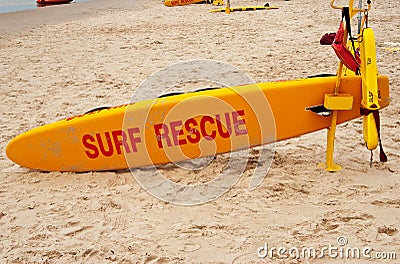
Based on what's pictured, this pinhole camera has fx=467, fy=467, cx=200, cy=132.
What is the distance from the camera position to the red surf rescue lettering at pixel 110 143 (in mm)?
2875

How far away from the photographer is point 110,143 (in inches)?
114

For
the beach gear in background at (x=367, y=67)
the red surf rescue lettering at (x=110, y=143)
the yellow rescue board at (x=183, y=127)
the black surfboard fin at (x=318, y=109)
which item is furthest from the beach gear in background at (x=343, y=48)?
the red surf rescue lettering at (x=110, y=143)

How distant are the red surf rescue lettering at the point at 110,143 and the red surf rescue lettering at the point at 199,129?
165 mm

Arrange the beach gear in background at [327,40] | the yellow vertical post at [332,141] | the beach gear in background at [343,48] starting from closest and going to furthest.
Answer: the beach gear in background at [343,48], the yellow vertical post at [332,141], the beach gear in background at [327,40]

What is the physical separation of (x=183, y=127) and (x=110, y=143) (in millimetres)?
464

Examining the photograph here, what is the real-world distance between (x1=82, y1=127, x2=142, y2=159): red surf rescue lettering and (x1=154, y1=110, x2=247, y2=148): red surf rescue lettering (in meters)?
0.16

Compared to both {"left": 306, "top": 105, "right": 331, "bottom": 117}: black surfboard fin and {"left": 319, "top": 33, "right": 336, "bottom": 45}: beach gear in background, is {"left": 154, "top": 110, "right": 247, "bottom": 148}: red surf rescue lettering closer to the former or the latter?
{"left": 306, "top": 105, "right": 331, "bottom": 117}: black surfboard fin

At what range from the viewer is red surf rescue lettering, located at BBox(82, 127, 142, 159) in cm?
288

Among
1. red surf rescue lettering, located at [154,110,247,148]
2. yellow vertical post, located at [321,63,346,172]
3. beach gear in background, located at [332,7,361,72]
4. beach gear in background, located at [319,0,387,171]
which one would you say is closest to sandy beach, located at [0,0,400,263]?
yellow vertical post, located at [321,63,346,172]

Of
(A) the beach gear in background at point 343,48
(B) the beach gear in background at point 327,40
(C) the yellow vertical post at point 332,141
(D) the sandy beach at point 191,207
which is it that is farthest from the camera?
(B) the beach gear in background at point 327,40

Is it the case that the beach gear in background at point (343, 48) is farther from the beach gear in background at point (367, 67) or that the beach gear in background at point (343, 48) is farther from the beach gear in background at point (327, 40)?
the beach gear in background at point (327, 40)

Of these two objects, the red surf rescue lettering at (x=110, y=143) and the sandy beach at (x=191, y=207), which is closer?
the sandy beach at (x=191, y=207)

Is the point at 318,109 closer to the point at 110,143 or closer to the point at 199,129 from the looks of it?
the point at 199,129

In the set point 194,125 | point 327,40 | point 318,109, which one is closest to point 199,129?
point 194,125
